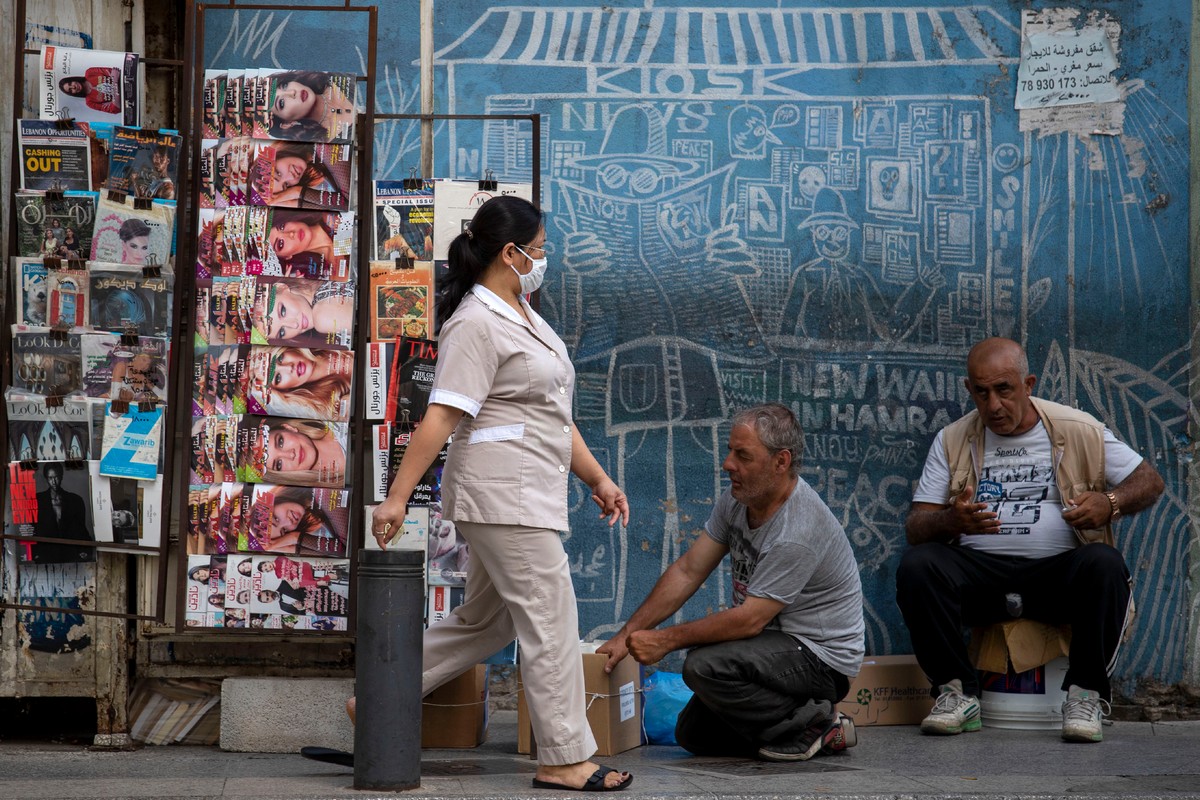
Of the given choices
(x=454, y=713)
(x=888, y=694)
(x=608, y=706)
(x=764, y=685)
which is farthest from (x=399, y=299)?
(x=888, y=694)

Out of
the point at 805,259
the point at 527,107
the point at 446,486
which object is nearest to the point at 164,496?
the point at 446,486

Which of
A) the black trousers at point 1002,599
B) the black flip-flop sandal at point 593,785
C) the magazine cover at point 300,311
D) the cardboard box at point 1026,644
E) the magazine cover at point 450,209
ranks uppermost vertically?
the magazine cover at point 450,209

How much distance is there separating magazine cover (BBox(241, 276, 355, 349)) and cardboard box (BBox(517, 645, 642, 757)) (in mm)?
1412

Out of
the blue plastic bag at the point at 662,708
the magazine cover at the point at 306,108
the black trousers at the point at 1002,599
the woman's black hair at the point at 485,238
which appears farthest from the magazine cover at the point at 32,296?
the black trousers at the point at 1002,599

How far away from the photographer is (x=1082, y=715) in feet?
16.0

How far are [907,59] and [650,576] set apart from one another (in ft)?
7.92

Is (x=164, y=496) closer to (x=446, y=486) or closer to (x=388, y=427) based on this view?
(x=388, y=427)

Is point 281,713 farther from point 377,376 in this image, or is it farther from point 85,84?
point 85,84

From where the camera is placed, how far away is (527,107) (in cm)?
552

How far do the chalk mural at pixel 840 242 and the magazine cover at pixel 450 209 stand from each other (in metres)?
0.76

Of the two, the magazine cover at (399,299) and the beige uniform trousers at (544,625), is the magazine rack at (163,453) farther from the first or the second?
the beige uniform trousers at (544,625)

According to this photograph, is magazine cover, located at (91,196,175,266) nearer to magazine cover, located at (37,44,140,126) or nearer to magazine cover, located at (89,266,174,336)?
magazine cover, located at (89,266,174,336)

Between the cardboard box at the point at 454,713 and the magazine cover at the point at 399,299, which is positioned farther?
the magazine cover at the point at 399,299

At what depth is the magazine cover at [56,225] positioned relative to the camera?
4.68 metres
